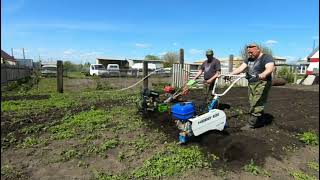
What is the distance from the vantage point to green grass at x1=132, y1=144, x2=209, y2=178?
4.21 metres

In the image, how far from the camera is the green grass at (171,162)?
13.8ft

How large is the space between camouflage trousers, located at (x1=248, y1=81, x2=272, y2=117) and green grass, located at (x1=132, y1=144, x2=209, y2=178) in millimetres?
1796

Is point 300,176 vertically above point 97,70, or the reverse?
point 97,70

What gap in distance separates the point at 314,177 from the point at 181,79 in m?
11.4

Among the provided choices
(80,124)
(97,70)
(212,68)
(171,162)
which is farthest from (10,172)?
(97,70)

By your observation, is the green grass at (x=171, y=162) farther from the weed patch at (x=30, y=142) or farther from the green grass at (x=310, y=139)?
the green grass at (x=310, y=139)

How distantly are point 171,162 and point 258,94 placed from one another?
2547 mm

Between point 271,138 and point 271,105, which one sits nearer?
point 271,138

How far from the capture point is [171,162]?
4.56 m

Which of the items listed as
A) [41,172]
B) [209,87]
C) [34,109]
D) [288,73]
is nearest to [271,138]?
[209,87]

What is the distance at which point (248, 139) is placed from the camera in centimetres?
545

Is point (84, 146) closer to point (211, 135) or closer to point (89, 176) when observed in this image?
point (89, 176)

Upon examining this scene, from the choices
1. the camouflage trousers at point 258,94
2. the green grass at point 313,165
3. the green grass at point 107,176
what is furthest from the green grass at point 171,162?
the camouflage trousers at point 258,94

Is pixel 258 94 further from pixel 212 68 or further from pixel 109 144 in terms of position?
pixel 109 144
